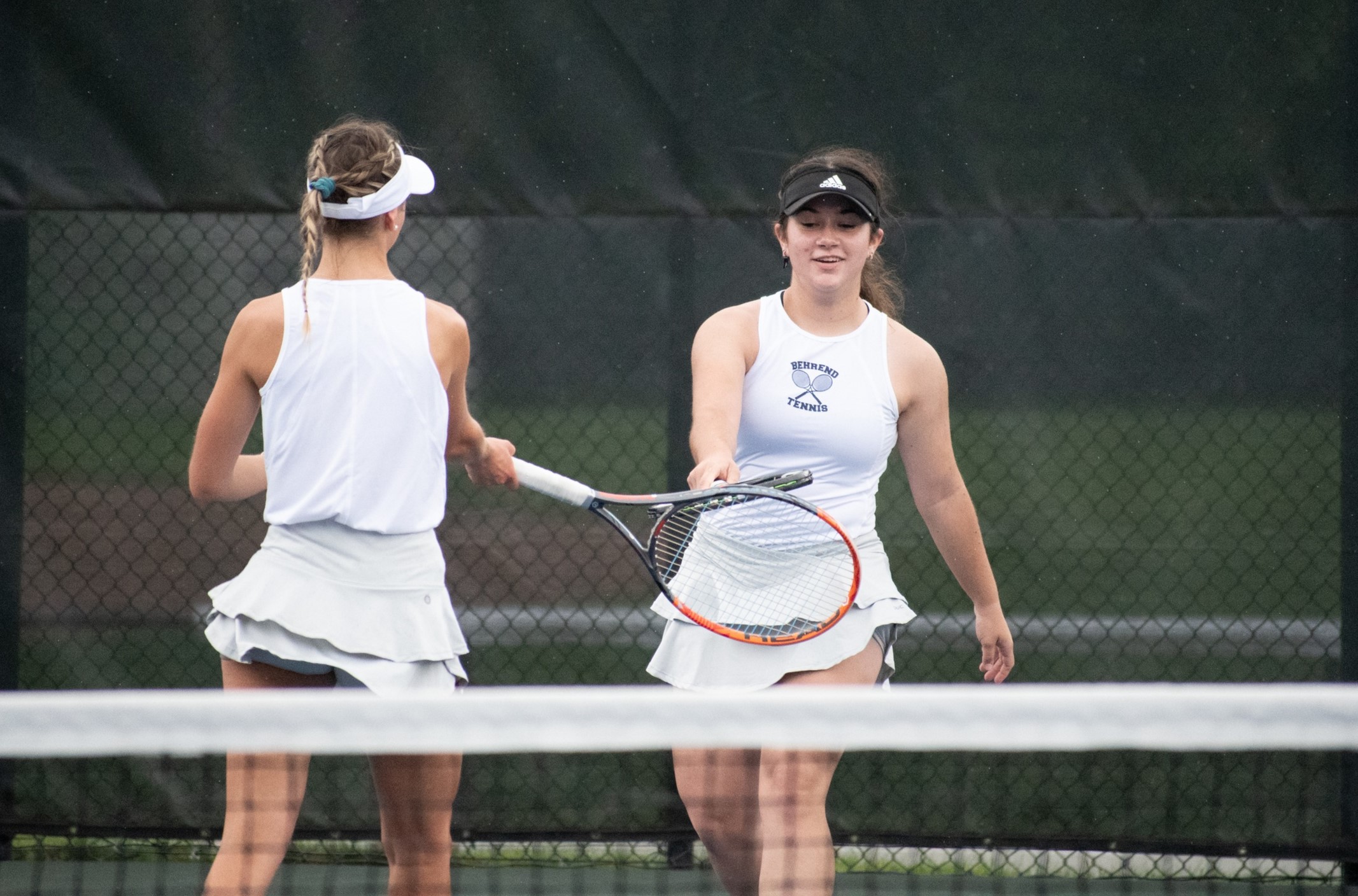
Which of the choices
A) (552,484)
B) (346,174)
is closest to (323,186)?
(346,174)

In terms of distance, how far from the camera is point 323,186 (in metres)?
1.87

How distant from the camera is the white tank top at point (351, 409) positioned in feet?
6.00

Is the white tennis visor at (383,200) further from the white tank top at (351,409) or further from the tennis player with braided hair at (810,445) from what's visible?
the tennis player with braided hair at (810,445)

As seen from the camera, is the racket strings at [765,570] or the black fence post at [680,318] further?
the black fence post at [680,318]

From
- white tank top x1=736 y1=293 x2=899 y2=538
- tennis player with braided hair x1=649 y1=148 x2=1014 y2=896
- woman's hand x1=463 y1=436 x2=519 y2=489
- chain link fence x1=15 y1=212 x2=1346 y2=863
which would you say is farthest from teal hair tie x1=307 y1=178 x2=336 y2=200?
chain link fence x1=15 y1=212 x2=1346 y2=863

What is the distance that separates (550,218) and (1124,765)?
1.89 m

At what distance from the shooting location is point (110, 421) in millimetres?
3225

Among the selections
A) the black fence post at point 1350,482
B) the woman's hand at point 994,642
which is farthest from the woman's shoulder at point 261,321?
Answer: the black fence post at point 1350,482

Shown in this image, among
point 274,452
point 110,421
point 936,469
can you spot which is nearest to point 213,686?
point 110,421

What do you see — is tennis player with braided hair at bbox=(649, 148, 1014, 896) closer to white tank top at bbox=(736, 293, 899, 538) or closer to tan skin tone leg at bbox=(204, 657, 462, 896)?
white tank top at bbox=(736, 293, 899, 538)

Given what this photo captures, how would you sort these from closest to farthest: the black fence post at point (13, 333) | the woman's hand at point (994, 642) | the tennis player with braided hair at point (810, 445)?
the tennis player with braided hair at point (810, 445) < the woman's hand at point (994, 642) < the black fence post at point (13, 333)

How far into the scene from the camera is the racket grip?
2.03m

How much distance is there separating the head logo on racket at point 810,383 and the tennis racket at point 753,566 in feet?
0.52

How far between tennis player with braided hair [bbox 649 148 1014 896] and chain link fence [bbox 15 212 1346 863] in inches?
40.7
